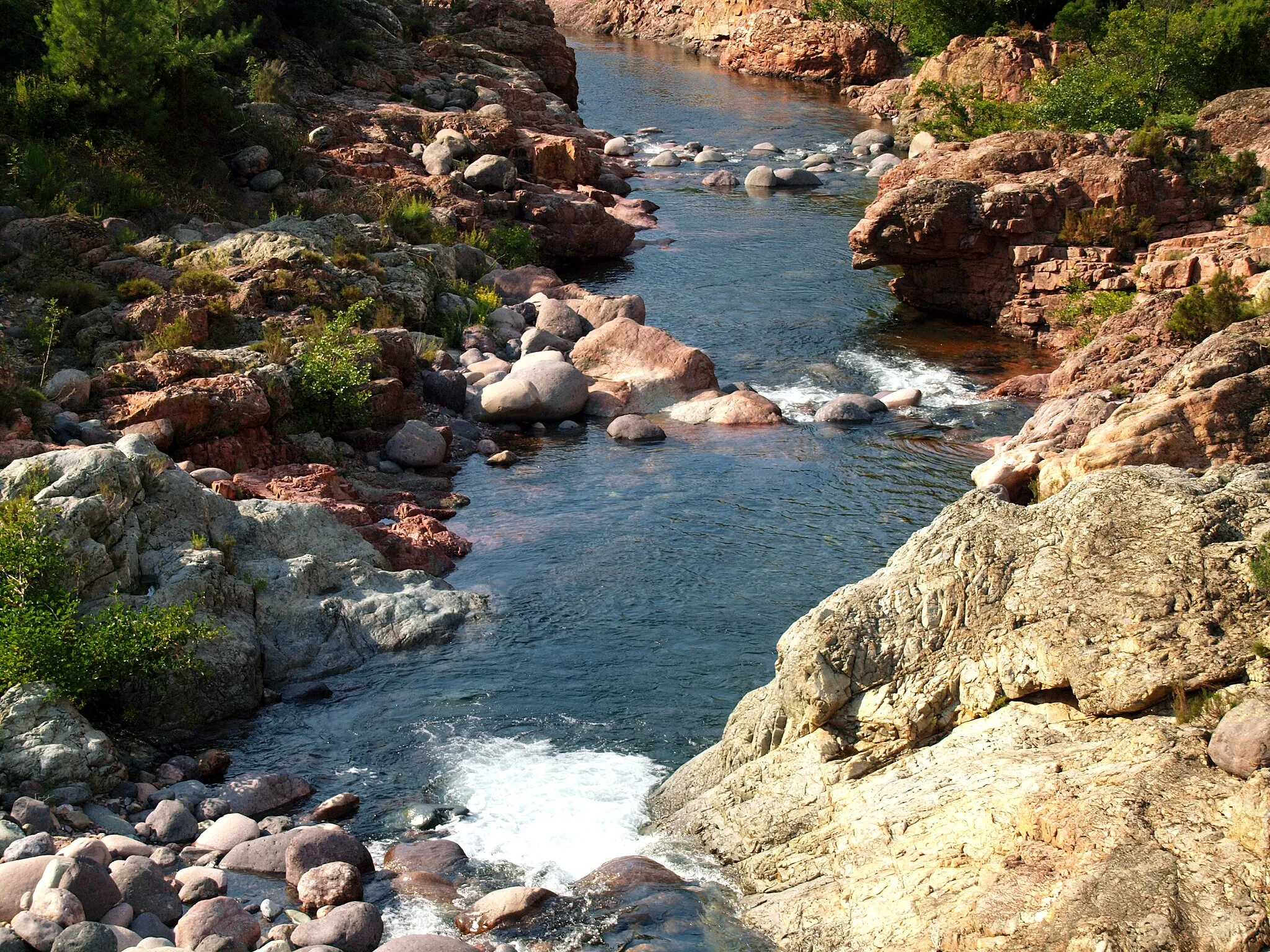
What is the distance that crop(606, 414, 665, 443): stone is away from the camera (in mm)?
19641

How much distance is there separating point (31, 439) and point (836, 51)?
5113cm

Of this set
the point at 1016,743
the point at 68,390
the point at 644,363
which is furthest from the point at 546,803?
the point at 644,363

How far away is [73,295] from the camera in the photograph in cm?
1941

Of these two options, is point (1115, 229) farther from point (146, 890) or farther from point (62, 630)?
point (146, 890)

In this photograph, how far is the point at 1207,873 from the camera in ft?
19.6

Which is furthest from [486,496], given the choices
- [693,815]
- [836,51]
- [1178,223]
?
[836,51]

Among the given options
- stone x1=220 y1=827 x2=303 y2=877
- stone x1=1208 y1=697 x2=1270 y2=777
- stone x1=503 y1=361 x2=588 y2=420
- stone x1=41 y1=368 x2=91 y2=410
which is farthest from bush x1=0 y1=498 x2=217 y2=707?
stone x1=503 y1=361 x2=588 y2=420

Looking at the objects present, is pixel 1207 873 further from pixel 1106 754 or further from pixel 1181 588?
pixel 1181 588

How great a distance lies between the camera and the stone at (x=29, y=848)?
27.6ft

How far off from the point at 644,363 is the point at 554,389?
7.02ft

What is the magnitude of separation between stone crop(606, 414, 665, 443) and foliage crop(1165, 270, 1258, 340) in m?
8.14

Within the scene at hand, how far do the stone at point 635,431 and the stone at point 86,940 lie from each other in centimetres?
1295

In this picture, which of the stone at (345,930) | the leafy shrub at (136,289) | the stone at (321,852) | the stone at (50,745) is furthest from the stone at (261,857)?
the leafy shrub at (136,289)

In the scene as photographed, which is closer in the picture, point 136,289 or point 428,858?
point 428,858
